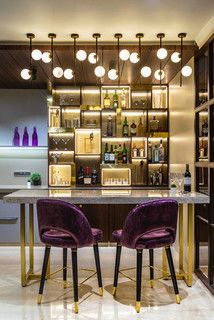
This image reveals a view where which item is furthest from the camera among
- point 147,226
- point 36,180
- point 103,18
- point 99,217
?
point 36,180

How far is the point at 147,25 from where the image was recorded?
4.12 m

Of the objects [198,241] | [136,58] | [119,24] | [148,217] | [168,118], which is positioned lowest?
[198,241]

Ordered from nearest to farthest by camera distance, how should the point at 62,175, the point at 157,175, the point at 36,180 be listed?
the point at 36,180, the point at 62,175, the point at 157,175

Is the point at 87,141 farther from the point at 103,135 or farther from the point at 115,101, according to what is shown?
the point at 115,101

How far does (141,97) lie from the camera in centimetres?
674

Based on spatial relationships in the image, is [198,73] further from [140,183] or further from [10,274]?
[10,274]

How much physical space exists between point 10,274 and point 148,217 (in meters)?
2.02

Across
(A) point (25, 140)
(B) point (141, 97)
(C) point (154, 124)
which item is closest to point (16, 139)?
(A) point (25, 140)

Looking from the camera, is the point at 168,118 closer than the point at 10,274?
No

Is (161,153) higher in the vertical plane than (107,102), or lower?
lower

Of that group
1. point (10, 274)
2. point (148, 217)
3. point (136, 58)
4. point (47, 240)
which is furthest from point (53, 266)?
point (136, 58)

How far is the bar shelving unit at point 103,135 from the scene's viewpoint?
6.52 metres

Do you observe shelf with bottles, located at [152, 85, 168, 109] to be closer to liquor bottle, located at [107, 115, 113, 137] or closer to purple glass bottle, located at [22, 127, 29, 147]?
liquor bottle, located at [107, 115, 113, 137]

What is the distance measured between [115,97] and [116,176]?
1301 mm
